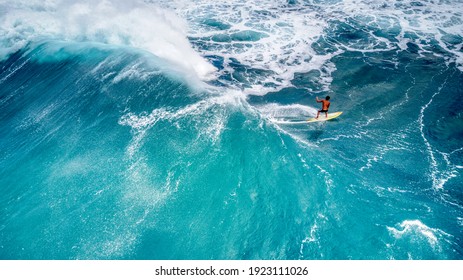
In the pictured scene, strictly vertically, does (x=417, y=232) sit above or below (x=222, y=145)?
below

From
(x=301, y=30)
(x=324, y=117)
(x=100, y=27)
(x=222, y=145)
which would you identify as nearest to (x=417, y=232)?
(x=324, y=117)

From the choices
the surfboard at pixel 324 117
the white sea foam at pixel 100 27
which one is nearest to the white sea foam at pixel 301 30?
the white sea foam at pixel 100 27

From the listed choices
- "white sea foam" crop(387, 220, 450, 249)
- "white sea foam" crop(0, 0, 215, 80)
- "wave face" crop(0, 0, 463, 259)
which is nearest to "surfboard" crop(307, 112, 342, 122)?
"wave face" crop(0, 0, 463, 259)

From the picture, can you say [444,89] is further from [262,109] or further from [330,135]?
[262,109]

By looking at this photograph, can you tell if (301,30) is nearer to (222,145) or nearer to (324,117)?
(324,117)

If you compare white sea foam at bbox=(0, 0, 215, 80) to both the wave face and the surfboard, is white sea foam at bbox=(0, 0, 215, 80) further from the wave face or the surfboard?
the surfboard
